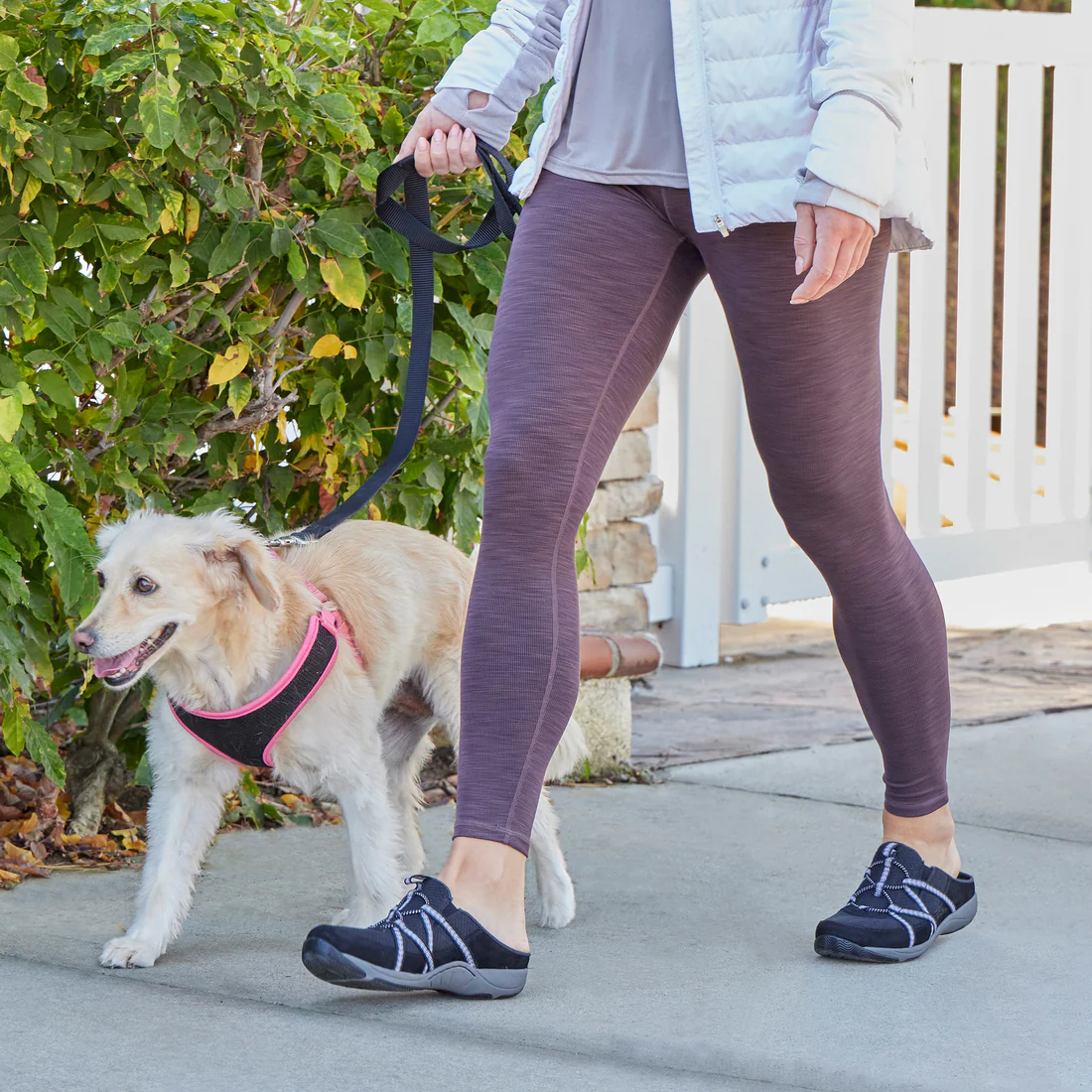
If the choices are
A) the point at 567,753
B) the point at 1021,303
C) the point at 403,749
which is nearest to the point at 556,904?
the point at 567,753

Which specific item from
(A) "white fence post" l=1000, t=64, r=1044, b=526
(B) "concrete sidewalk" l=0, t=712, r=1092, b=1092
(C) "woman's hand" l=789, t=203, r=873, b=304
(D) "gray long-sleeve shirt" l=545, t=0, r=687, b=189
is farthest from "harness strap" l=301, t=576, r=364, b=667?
(A) "white fence post" l=1000, t=64, r=1044, b=526

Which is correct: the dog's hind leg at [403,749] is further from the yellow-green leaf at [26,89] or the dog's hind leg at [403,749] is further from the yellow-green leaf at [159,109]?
the yellow-green leaf at [26,89]

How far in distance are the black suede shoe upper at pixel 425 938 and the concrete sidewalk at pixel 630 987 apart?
81 mm

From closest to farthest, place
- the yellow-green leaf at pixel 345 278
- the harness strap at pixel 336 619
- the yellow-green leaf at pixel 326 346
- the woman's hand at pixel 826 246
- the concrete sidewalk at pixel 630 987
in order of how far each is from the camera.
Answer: the concrete sidewalk at pixel 630 987 < the woman's hand at pixel 826 246 < the harness strap at pixel 336 619 < the yellow-green leaf at pixel 345 278 < the yellow-green leaf at pixel 326 346

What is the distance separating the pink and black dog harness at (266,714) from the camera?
2.80 m

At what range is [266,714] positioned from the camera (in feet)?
9.18

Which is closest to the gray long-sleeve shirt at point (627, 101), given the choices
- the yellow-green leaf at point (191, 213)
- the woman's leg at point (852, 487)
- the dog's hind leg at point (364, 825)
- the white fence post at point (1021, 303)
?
the woman's leg at point (852, 487)

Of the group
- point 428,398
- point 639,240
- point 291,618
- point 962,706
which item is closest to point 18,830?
point 291,618

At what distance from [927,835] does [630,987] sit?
0.64 meters

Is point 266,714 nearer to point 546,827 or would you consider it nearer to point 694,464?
→ point 546,827

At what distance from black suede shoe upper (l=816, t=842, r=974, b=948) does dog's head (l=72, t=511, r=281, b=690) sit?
1.14 metres

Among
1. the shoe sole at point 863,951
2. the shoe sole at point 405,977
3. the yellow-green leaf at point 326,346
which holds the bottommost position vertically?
the shoe sole at point 863,951

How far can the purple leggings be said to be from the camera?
252 centimetres

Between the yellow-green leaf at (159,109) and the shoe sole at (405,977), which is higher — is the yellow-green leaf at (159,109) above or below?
above
